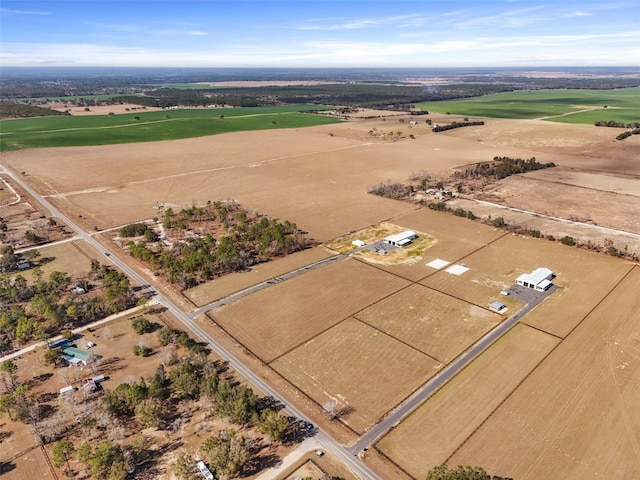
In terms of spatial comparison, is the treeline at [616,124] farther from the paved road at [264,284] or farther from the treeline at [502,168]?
the paved road at [264,284]

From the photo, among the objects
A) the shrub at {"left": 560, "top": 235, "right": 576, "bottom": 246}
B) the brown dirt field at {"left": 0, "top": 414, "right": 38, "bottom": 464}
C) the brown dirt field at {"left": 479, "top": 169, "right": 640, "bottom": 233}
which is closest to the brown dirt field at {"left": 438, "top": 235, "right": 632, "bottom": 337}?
the shrub at {"left": 560, "top": 235, "right": 576, "bottom": 246}

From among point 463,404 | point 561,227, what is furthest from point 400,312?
point 561,227

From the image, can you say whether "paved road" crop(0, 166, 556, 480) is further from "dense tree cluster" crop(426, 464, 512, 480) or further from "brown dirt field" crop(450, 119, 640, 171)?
"brown dirt field" crop(450, 119, 640, 171)

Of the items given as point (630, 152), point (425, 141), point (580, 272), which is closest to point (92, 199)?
point (580, 272)

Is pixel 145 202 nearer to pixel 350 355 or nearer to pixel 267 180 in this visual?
pixel 267 180

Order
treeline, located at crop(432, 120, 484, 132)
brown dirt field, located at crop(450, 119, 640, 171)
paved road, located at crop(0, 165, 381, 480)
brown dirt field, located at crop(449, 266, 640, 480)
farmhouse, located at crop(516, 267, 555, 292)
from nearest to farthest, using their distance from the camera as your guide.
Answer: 1. brown dirt field, located at crop(449, 266, 640, 480)
2. paved road, located at crop(0, 165, 381, 480)
3. farmhouse, located at crop(516, 267, 555, 292)
4. brown dirt field, located at crop(450, 119, 640, 171)
5. treeline, located at crop(432, 120, 484, 132)

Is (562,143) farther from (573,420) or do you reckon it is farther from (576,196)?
(573,420)
